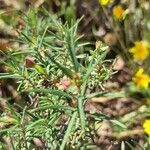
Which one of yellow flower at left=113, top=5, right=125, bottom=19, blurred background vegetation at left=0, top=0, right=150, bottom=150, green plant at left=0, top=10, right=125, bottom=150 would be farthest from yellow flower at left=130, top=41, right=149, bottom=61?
green plant at left=0, top=10, right=125, bottom=150

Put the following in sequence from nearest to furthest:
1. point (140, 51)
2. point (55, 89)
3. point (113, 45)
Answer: point (55, 89) < point (140, 51) < point (113, 45)

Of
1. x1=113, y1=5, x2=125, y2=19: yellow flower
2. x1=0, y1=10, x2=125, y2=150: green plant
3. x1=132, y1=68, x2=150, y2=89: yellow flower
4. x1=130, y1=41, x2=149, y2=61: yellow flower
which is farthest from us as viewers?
x1=113, y1=5, x2=125, y2=19: yellow flower

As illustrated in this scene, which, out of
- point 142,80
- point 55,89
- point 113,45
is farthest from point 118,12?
point 55,89

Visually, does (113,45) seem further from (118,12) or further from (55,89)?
(55,89)

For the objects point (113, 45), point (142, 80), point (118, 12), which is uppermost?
point (118, 12)

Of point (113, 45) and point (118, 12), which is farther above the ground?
point (118, 12)

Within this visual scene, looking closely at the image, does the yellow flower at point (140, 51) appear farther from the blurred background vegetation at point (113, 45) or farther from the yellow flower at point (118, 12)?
the yellow flower at point (118, 12)

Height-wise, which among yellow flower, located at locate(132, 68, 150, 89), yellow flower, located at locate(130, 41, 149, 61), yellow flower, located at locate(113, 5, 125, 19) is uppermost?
yellow flower, located at locate(113, 5, 125, 19)

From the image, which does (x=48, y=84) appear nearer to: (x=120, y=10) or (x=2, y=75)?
(x=2, y=75)

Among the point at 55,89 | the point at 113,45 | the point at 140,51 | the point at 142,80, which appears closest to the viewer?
the point at 55,89

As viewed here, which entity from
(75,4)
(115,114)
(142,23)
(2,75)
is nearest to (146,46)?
(142,23)

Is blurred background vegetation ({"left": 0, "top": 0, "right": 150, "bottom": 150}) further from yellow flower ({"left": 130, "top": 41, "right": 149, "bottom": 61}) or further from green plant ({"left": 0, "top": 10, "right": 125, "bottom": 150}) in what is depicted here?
green plant ({"left": 0, "top": 10, "right": 125, "bottom": 150})
